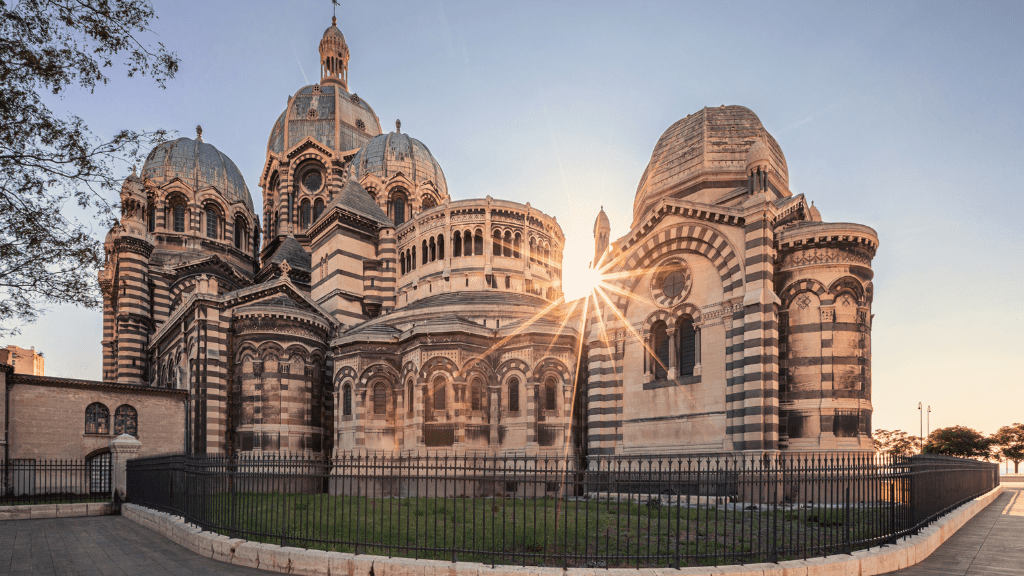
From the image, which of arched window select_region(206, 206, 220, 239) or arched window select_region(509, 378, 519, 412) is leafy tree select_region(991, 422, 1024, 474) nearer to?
arched window select_region(509, 378, 519, 412)

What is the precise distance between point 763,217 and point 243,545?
17.6 m

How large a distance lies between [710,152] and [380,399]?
17862 mm

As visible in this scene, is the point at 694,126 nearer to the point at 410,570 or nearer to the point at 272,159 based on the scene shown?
the point at 410,570

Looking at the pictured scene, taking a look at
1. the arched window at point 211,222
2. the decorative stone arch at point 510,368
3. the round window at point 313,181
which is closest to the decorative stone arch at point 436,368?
the decorative stone arch at point 510,368

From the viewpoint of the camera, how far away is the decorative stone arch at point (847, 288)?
805 inches

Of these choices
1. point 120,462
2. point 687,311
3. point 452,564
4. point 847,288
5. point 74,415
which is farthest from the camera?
point 74,415

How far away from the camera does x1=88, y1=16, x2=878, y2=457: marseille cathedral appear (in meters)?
20.5

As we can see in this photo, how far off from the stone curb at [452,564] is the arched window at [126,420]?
2050 centimetres

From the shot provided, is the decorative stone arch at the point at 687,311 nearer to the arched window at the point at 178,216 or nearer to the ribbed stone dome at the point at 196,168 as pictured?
the ribbed stone dome at the point at 196,168

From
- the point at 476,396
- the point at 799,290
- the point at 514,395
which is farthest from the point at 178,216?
the point at 799,290

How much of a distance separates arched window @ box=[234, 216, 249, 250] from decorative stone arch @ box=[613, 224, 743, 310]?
34.1 m

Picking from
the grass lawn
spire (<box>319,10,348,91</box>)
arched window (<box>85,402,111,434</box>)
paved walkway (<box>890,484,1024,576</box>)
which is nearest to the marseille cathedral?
arched window (<box>85,402,111,434</box>)

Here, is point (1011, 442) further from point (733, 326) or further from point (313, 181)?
point (313, 181)

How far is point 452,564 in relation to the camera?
899 centimetres
